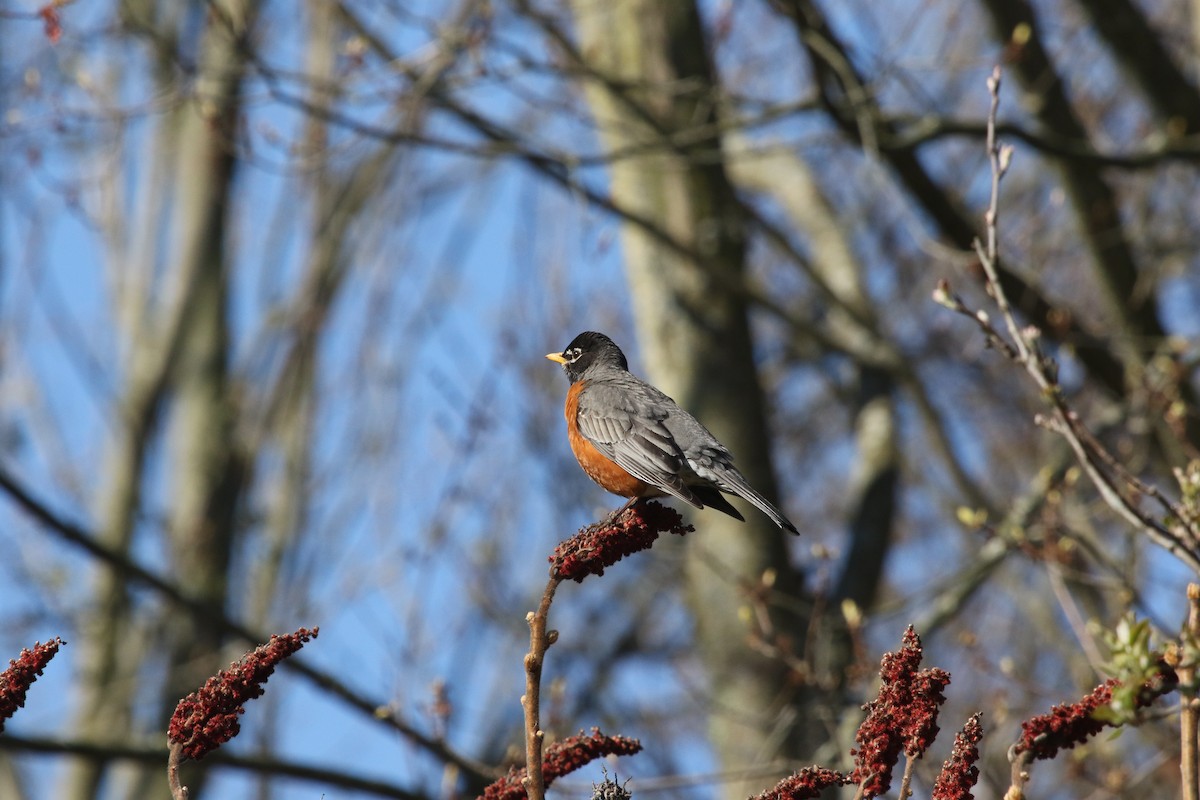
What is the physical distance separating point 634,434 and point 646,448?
126mm

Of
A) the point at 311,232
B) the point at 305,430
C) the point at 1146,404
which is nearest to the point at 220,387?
the point at 305,430

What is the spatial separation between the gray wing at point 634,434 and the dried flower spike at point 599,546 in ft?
3.38

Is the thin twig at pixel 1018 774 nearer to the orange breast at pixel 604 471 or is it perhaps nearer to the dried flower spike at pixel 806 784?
the dried flower spike at pixel 806 784

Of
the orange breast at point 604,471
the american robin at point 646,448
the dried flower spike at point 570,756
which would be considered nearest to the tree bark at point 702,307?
the american robin at point 646,448

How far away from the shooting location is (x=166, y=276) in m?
12.5

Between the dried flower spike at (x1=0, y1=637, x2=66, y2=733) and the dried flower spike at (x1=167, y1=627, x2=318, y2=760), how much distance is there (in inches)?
10.5

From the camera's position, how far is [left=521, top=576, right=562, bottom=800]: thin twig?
208cm

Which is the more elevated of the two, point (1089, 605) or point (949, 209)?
point (949, 209)

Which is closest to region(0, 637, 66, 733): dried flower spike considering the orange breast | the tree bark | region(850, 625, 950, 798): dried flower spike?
region(850, 625, 950, 798): dried flower spike

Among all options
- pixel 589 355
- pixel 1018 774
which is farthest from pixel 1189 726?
pixel 589 355

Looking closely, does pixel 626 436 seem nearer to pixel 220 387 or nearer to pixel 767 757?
pixel 767 757

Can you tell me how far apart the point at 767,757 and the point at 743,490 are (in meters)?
2.27

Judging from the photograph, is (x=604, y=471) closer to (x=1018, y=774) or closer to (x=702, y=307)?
(x=1018, y=774)

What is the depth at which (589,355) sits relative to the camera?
18.0 ft
